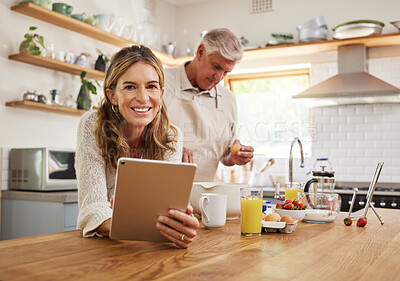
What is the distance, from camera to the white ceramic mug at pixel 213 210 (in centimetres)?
168

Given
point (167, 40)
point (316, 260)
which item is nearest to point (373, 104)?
point (167, 40)

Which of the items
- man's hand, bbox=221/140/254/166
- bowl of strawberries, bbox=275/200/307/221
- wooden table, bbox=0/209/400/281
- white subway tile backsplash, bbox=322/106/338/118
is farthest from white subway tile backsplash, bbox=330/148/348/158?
wooden table, bbox=0/209/400/281

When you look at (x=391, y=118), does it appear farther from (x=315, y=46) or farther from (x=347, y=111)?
(x=315, y=46)

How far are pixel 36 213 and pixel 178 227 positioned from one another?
2588 millimetres

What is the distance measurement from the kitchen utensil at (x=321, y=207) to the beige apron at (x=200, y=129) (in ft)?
3.30

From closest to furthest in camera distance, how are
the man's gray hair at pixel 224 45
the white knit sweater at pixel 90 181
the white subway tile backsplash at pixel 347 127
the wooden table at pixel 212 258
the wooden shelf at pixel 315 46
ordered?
the wooden table at pixel 212 258
the white knit sweater at pixel 90 181
the man's gray hair at pixel 224 45
the wooden shelf at pixel 315 46
the white subway tile backsplash at pixel 347 127

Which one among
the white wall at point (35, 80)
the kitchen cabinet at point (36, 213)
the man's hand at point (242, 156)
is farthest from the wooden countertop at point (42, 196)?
the man's hand at point (242, 156)

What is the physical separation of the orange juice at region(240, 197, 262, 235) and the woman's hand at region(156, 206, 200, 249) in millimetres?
305

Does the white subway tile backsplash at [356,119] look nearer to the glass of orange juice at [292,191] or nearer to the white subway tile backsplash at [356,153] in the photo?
the white subway tile backsplash at [356,153]

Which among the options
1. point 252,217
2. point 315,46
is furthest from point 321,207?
point 315,46

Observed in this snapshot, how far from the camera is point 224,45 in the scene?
8.78ft

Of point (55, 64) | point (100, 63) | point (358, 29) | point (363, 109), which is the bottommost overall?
point (363, 109)

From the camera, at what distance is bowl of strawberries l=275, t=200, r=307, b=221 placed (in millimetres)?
1930

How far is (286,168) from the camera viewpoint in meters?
5.50
